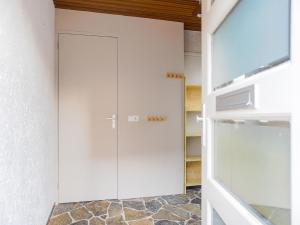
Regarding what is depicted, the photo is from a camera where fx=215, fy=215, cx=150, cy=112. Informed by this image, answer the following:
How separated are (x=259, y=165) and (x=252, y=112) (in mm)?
203

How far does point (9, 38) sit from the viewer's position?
120 centimetres

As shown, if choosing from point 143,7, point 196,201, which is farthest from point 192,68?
point 196,201

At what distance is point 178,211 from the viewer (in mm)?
2539

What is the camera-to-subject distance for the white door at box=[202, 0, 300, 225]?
54cm

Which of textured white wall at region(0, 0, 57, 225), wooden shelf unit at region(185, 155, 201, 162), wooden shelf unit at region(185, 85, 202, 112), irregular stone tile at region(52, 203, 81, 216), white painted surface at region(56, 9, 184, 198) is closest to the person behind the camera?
textured white wall at region(0, 0, 57, 225)

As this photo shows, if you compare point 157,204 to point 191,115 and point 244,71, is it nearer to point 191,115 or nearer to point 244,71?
point 191,115

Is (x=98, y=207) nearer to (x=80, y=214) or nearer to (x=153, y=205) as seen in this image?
(x=80, y=214)

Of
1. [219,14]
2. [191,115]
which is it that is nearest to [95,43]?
[191,115]

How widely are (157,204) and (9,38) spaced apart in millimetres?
2369

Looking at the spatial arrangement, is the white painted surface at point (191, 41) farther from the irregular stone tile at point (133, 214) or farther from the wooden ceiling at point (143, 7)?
the irregular stone tile at point (133, 214)

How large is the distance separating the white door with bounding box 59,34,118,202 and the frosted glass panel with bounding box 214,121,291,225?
2.03 m

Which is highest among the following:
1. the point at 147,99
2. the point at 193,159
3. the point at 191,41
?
the point at 191,41

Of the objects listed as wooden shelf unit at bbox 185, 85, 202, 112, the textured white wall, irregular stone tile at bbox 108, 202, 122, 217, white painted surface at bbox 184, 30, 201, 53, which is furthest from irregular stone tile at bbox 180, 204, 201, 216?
white painted surface at bbox 184, 30, 201, 53

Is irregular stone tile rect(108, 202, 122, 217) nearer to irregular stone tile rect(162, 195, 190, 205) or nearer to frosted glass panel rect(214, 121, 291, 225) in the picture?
irregular stone tile rect(162, 195, 190, 205)
